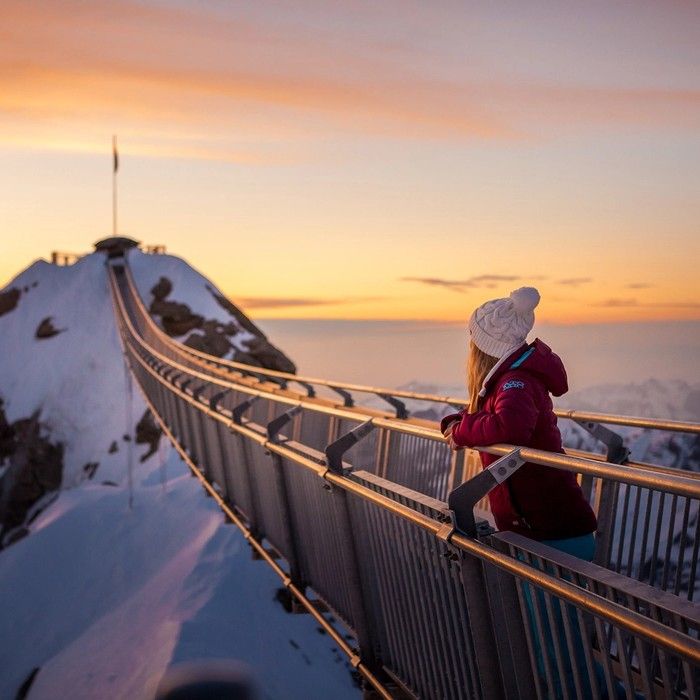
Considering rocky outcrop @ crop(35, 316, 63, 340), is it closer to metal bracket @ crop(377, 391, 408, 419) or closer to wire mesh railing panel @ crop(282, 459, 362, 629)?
metal bracket @ crop(377, 391, 408, 419)

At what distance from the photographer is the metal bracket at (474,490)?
3330mm

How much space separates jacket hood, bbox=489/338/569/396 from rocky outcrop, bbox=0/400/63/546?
2632 inches

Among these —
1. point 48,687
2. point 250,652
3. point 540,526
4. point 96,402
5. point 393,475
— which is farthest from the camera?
point 96,402

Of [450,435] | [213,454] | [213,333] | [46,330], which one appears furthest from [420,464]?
[46,330]

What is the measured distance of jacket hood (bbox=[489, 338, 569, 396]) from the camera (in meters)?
4.06

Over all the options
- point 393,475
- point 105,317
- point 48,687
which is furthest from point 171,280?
point 393,475

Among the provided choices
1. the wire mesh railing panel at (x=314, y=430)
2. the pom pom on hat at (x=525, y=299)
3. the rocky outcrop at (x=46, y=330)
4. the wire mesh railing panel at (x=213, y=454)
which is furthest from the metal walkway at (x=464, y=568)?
the rocky outcrop at (x=46, y=330)

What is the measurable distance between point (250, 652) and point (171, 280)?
76920 mm

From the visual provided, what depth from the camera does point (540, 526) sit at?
155 inches

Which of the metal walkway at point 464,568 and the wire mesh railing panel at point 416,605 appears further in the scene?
the wire mesh railing panel at point 416,605

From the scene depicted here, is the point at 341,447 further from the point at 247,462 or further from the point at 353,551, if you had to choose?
the point at 247,462

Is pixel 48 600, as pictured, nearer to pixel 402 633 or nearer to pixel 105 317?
pixel 402 633

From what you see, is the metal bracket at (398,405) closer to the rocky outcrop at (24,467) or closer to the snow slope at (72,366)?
the snow slope at (72,366)

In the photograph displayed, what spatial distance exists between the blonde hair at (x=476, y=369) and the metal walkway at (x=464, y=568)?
422mm
